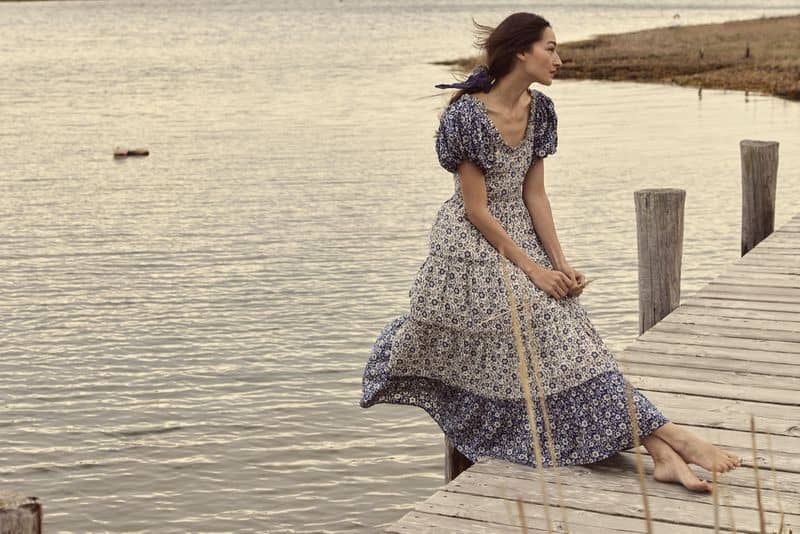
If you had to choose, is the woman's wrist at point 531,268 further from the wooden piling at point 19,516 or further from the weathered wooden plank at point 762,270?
the weathered wooden plank at point 762,270

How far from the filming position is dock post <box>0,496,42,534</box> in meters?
2.80

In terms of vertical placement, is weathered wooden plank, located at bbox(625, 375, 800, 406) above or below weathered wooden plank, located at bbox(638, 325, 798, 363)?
below

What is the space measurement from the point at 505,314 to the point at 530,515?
2.74 feet

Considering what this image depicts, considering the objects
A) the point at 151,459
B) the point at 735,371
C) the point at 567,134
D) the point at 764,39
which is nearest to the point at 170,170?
the point at 567,134

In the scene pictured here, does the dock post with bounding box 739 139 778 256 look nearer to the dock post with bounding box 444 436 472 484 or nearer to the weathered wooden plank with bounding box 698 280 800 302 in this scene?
the weathered wooden plank with bounding box 698 280 800 302

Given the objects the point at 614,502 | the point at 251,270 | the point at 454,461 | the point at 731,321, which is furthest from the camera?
the point at 251,270

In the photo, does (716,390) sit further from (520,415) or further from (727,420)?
(520,415)

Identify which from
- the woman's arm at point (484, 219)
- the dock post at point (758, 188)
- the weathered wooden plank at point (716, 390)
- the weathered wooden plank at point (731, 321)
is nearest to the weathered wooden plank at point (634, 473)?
the woman's arm at point (484, 219)

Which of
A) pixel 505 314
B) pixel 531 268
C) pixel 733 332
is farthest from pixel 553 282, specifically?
pixel 733 332

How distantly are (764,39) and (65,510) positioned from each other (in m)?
45.3

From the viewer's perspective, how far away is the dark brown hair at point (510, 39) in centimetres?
476

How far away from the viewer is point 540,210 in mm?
5020

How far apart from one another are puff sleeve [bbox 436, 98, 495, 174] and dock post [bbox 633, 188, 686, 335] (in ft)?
9.01

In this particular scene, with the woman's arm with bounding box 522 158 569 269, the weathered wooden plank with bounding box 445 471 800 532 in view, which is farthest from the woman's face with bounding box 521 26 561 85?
the weathered wooden plank with bounding box 445 471 800 532
